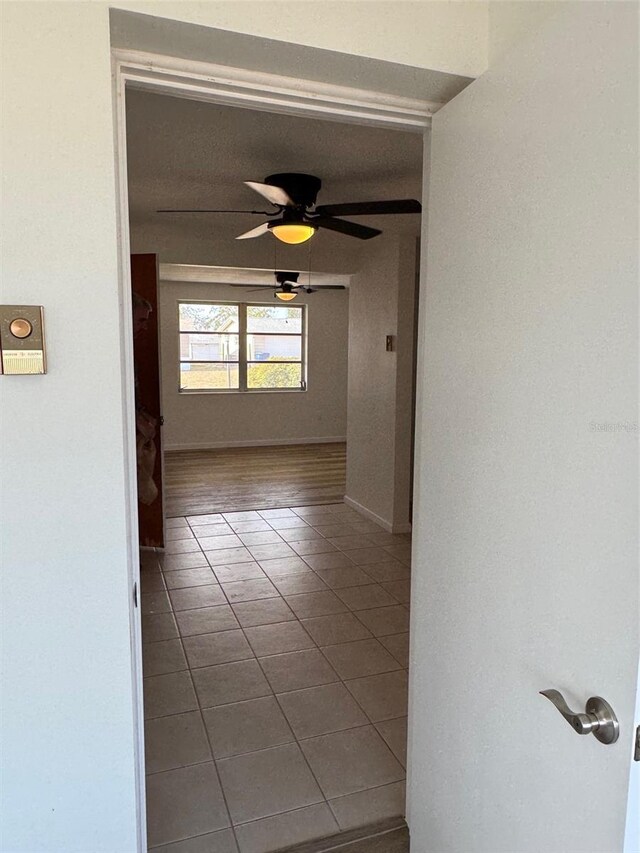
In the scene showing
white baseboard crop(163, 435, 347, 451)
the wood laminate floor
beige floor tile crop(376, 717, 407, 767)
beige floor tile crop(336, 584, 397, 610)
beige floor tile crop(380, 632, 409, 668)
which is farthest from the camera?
white baseboard crop(163, 435, 347, 451)

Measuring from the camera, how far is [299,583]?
377 centimetres

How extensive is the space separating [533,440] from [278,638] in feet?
7.65

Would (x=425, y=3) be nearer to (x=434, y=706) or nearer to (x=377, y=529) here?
(x=434, y=706)

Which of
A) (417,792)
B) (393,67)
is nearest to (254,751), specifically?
(417,792)

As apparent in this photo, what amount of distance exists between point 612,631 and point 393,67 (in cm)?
120

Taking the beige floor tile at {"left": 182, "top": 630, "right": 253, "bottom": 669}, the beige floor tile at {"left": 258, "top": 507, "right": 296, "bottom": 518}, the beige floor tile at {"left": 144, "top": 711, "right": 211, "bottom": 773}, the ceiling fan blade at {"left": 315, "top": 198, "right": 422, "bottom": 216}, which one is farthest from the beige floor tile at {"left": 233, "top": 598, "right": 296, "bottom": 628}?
the ceiling fan blade at {"left": 315, "top": 198, "right": 422, "bottom": 216}

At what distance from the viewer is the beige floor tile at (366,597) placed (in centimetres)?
347

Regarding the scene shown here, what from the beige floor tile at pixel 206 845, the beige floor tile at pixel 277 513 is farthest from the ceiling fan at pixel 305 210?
the beige floor tile at pixel 277 513

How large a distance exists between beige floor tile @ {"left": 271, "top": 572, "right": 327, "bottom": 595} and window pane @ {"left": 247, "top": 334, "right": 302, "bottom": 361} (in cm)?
524

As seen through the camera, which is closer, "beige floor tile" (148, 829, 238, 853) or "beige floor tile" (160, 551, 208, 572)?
"beige floor tile" (148, 829, 238, 853)

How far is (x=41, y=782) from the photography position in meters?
1.20

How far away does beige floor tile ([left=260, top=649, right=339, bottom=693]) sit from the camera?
263 centimetres

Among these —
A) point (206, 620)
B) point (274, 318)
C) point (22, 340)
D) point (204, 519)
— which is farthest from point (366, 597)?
point (274, 318)

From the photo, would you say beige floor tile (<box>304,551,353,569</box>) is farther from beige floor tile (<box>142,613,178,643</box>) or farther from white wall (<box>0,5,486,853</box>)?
white wall (<box>0,5,486,853</box>)
